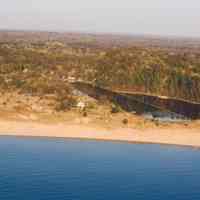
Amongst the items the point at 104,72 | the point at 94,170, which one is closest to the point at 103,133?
the point at 94,170

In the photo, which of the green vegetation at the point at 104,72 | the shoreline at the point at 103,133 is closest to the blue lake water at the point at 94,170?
the shoreline at the point at 103,133

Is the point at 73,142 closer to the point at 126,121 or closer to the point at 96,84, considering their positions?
the point at 126,121

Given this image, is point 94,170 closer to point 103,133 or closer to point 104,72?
point 103,133

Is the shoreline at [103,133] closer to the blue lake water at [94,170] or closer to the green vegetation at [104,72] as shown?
the blue lake water at [94,170]

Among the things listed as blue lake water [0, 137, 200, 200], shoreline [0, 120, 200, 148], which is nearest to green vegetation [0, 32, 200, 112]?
shoreline [0, 120, 200, 148]

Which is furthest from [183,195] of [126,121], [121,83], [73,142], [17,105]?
[121,83]

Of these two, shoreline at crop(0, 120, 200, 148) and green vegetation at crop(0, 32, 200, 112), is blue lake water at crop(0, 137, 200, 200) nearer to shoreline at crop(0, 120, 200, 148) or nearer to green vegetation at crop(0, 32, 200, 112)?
shoreline at crop(0, 120, 200, 148)

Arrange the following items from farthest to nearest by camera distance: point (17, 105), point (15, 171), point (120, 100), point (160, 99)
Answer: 1. point (160, 99)
2. point (120, 100)
3. point (17, 105)
4. point (15, 171)
